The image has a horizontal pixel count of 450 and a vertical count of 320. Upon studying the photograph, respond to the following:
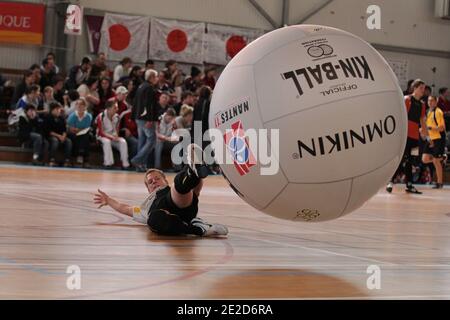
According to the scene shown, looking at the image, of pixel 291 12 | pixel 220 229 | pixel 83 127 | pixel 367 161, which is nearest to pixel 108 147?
pixel 83 127

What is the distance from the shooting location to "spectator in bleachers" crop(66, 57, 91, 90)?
57.5 ft

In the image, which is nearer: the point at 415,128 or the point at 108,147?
the point at 415,128

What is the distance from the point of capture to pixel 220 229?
209 inches

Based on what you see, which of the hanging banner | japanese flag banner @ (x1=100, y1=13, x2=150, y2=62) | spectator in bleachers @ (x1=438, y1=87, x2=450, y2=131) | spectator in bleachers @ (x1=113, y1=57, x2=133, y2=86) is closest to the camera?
spectator in bleachers @ (x1=113, y1=57, x2=133, y2=86)

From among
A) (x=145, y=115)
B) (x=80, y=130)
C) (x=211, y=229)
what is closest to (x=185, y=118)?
(x=145, y=115)

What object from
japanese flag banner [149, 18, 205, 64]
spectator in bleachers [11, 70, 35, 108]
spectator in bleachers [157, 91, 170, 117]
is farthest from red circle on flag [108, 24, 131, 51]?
spectator in bleachers [157, 91, 170, 117]

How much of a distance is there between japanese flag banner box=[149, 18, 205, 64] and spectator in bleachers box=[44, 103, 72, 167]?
5.62 meters

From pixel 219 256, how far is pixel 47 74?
44.7ft

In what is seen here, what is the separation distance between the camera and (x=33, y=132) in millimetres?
15750

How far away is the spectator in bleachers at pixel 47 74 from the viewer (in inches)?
672

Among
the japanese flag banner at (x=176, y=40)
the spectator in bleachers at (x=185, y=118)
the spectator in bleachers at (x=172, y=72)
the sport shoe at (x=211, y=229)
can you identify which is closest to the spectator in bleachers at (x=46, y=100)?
the spectator in bleachers at (x=185, y=118)

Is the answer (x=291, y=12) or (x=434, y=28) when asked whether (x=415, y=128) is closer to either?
(x=291, y=12)

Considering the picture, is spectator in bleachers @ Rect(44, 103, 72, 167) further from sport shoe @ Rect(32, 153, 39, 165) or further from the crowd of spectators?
sport shoe @ Rect(32, 153, 39, 165)

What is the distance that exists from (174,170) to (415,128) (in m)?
5.58
